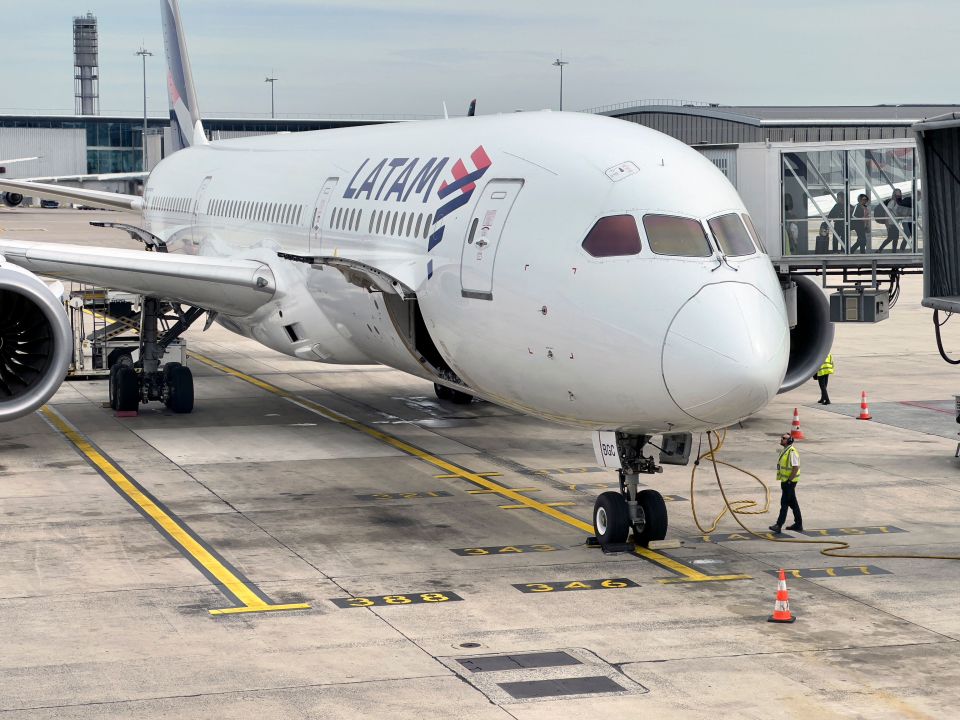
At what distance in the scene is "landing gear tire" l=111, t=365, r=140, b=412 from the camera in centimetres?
2500

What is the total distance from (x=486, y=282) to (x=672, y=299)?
8.18 feet

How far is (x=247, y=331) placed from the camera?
24.3 meters

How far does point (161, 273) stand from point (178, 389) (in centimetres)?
338

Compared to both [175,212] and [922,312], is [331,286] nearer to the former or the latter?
[175,212]

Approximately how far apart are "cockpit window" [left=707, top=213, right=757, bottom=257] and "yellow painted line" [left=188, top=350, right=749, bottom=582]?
3.25 m

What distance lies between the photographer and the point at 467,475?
19.8m

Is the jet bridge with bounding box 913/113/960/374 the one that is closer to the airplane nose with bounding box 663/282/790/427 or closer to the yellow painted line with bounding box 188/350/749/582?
the airplane nose with bounding box 663/282/790/427

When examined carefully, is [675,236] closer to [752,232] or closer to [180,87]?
[752,232]

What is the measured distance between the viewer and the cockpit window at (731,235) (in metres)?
14.0

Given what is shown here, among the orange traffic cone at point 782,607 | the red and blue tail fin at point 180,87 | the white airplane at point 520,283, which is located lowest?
the orange traffic cone at point 782,607

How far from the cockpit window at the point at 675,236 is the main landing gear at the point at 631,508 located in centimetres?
218

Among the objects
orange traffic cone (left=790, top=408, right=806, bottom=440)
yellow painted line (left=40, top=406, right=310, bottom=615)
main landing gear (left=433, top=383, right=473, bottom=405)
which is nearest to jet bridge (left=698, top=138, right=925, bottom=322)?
orange traffic cone (left=790, top=408, right=806, bottom=440)

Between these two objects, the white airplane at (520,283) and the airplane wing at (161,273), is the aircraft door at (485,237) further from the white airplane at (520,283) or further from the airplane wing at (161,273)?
the airplane wing at (161,273)

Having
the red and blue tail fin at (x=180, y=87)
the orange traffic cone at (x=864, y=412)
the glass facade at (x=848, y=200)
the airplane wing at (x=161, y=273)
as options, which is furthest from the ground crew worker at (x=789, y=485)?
the red and blue tail fin at (x=180, y=87)
